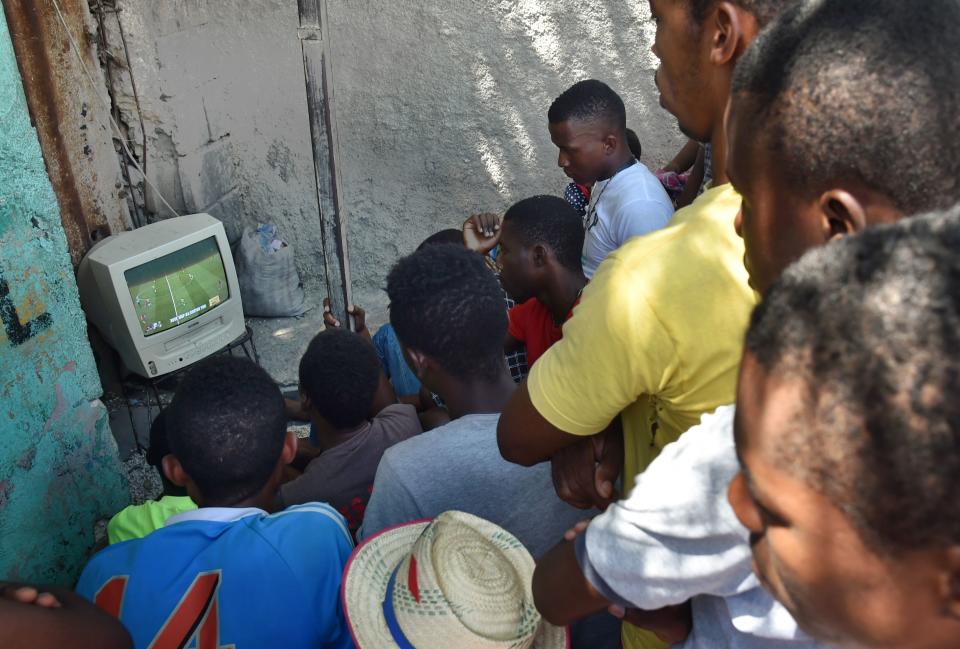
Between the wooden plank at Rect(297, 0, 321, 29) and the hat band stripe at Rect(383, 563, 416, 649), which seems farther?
the wooden plank at Rect(297, 0, 321, 29)

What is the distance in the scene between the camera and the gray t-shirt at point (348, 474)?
2.18 meters

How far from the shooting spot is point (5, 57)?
2.06m

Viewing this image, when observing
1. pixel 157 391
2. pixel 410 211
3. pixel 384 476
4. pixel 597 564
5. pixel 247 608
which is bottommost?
pixel 157 391

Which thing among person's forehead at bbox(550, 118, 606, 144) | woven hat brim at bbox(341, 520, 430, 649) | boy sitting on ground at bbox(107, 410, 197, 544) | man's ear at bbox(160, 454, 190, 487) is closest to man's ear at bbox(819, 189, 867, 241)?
woven hat brim at bbox(341, 520, 430, 649)

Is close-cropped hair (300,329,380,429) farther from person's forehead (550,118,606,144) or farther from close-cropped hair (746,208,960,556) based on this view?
close-cropped hair (746,208,960,556)

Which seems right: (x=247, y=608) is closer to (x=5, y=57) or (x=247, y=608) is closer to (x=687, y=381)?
(x=687, y=381)

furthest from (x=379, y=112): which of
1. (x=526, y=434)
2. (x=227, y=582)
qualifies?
(x=526, y=434)

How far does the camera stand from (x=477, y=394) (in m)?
2.00

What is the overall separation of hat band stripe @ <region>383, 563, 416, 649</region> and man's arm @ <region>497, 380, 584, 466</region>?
12.1 inches

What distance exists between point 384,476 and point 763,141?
42.6 inches

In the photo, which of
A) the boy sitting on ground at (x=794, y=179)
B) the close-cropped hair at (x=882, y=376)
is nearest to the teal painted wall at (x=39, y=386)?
the boy sitting on ground at (x=794, y=179)

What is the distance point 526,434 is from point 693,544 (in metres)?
0.44

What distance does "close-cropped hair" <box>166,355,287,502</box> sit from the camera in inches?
71.4

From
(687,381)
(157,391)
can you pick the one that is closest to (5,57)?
(687,381)
